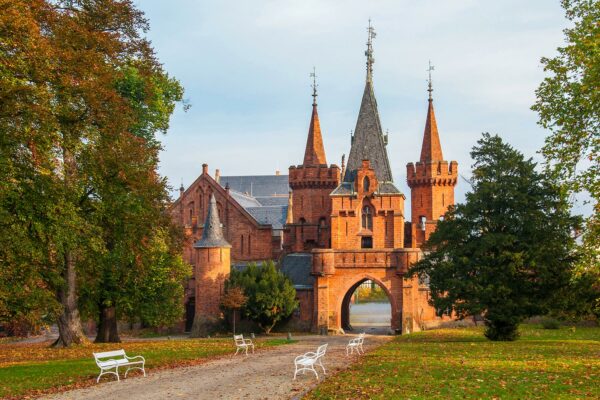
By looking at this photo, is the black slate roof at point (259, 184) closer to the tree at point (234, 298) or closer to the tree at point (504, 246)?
the tree at point (234, 298)

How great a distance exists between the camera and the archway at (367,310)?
51.3m

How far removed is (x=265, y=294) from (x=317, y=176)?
14.3 meters

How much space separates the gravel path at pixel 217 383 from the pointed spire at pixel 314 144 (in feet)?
111

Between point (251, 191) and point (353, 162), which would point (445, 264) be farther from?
point (251, 191)

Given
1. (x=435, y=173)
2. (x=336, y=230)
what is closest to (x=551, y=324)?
(x=336, y=230)

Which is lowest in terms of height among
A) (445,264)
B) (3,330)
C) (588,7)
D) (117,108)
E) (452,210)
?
(3,330)

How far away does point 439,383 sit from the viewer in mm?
17734

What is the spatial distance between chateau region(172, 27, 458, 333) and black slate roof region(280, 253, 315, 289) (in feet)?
0.25

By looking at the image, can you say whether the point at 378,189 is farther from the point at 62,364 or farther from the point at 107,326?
the point at 62,364

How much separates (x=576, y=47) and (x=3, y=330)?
141 feet

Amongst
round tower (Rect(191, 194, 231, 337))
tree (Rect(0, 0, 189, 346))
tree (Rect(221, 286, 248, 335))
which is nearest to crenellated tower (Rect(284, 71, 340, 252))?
round tower (Rect(191, 194, 231, 337))

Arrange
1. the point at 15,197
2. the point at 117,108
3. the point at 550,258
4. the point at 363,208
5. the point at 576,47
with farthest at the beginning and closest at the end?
the point at 363,208 < the point at 550,258 < the point at 117,108 < the point at 576,47 < the point at 15,197

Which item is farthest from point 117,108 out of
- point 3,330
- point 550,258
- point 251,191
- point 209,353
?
point 251,191

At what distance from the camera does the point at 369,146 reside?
5334 cm
